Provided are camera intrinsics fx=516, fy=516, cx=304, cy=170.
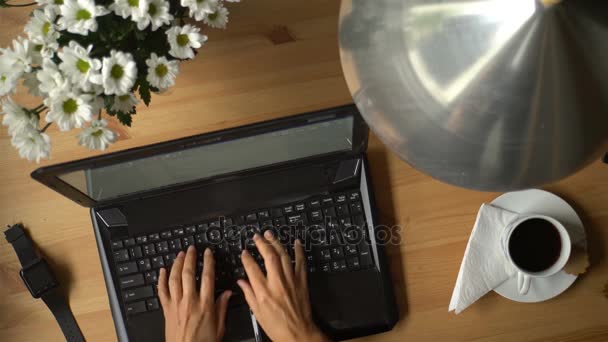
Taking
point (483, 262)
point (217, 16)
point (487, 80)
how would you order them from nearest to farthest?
point (487, 80)
point (217, 16)
point (483, 262)

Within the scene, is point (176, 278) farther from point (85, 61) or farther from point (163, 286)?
point (85, 61)

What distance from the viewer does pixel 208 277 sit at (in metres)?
0.71

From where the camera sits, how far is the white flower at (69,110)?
1.62 ft

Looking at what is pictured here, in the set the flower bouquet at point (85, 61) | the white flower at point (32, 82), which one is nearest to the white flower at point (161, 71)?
the flower bouquet at point (85, 61)

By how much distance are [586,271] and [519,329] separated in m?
0.12

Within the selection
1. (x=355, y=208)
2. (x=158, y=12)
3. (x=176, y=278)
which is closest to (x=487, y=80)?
(x=158, y=12)

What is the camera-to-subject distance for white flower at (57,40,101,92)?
1.58 ft

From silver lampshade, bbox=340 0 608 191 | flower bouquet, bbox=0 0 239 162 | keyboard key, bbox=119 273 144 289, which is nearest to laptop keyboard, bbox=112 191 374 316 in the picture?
keyboard key, bbox=119 273 144 289

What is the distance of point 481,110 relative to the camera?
0.26m

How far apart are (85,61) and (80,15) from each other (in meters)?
0.04

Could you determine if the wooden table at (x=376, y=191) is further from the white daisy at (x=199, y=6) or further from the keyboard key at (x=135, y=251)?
the white daisy at (x=199, y=6)

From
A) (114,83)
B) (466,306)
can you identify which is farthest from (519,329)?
(114,83)

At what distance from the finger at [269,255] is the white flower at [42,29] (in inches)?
14.0

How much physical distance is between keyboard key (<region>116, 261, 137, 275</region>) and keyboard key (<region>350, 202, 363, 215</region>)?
31cm
